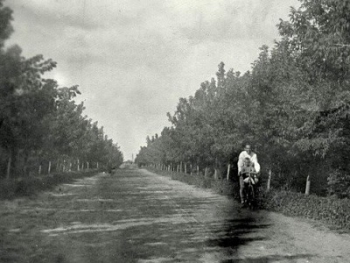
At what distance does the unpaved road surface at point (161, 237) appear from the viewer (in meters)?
6.00

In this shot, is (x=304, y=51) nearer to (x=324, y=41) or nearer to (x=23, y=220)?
(x=324, y=41)

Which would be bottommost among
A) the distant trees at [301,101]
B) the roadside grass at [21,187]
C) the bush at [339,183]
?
the roadside grass at [21,187]

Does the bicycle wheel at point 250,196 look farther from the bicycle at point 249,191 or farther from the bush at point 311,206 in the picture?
the bush at point 311,206

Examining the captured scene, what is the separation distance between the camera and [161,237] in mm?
7551

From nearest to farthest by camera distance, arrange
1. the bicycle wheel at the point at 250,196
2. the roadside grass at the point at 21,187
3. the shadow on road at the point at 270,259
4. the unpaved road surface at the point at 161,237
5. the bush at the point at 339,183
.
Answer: the shadow on road at the point at 270,259, the unpaved road surface at the point at 161,237, the bicycle wheel at the point at 250,196, the roadside grass at the point at 21,187, the bush at the point at 339,183

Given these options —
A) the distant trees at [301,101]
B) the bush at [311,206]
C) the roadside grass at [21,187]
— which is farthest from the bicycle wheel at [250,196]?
the roadside grass at [21,187]

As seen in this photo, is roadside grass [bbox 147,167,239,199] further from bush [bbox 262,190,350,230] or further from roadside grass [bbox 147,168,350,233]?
bush [bbox 262,190,350,230]

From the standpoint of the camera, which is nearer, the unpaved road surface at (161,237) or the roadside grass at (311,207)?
the unpaved road surface at (161,237)

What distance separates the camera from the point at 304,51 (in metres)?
10.7

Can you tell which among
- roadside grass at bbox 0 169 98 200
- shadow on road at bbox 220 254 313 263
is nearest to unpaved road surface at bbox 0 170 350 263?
shadow on road at bbox 220 254 313 263

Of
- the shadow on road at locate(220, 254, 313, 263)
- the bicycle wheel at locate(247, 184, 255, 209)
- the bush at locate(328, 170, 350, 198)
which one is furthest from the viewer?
the bush at locate(328, 170, 350, 198)

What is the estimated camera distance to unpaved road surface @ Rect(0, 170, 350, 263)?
236 inches

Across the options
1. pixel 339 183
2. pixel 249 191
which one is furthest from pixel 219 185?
pixel 249 191

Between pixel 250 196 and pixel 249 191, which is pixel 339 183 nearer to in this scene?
pixel 250 196
